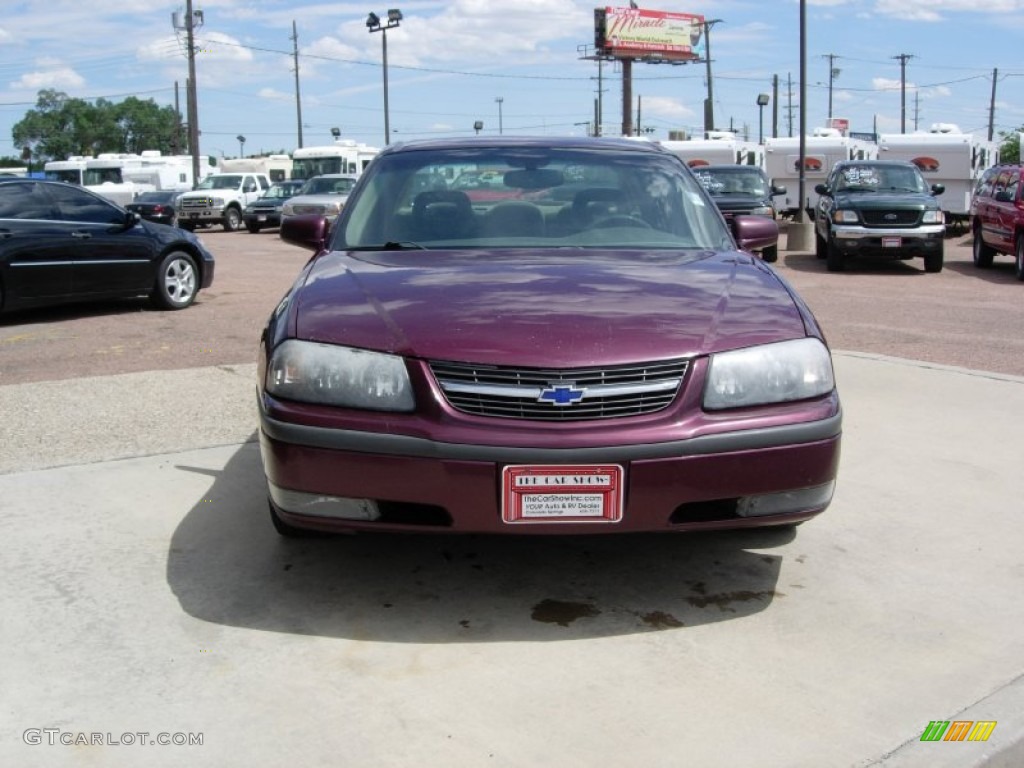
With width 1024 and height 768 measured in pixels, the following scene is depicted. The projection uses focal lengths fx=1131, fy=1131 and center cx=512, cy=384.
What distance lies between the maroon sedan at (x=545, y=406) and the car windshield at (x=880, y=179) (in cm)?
1571

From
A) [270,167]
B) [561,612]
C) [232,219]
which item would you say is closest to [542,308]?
[561,612]

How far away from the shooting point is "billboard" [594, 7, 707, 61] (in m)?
70.1

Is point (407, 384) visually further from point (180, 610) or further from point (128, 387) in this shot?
point (128, 387)

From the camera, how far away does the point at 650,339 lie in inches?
139

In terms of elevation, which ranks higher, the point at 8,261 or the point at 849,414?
the point at 8,261

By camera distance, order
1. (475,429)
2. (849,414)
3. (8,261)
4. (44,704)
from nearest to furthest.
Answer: (44,704) → (475,429) → (849,414) → (8,261)

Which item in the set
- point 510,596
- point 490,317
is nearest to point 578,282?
point 490,317

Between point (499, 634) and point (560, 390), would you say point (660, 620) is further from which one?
point (560, 390)

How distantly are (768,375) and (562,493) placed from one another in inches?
30.4

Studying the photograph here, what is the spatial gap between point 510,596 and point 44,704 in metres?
1.50

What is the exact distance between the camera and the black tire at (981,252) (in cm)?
1813

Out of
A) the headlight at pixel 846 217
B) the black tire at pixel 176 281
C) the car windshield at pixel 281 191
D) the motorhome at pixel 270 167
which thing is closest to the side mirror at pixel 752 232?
the black tire at pixel 176 281

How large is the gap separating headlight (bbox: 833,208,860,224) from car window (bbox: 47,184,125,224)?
10869mm

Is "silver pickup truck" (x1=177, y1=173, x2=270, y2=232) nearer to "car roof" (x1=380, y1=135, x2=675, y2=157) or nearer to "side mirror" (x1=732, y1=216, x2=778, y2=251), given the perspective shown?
"car roof" (x1=380, y1=135, x2=675, y2=157)
